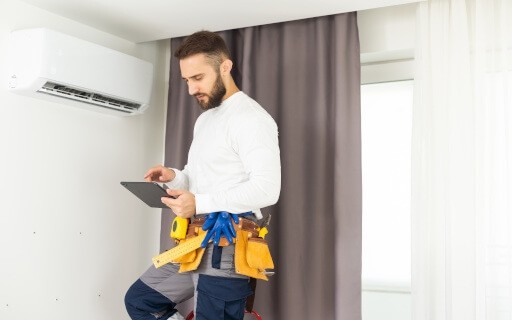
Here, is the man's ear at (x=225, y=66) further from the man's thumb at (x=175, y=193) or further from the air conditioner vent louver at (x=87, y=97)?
the air conditioner vent louver at (x=87, y=97)

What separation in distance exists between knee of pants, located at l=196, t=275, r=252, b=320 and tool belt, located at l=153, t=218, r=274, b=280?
64 mm

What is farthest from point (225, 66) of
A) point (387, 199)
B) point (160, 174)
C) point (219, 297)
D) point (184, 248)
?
point (387, 199)

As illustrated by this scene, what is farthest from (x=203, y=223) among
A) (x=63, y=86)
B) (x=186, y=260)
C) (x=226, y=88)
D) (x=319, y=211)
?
(x=63, y=86)

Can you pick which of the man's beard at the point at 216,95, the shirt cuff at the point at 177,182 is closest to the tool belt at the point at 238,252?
the shirt cuff at the point at 177,182

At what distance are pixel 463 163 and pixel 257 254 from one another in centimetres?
102

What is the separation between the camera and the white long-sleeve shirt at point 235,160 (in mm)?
2252

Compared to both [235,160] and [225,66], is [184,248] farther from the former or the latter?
[225,66]

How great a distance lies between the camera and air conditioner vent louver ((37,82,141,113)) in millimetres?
2796

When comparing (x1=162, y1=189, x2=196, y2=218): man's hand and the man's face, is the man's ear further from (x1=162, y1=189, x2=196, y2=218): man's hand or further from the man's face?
(x1=162, y1=189, x2=196, y2=218): man's hand

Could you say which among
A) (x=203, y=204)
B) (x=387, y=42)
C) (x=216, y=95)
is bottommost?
(x=203, y=204)

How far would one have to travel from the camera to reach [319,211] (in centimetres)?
297

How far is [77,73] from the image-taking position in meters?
2.86

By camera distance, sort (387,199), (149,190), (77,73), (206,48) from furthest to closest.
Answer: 1. (387,199)
2. (77,73)
3. (206,48)
4. (149,190)

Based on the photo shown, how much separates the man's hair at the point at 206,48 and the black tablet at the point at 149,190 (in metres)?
0.56
